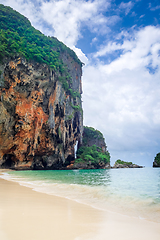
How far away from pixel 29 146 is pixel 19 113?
6588mm

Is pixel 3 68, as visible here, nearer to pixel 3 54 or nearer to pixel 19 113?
pixel 3 54

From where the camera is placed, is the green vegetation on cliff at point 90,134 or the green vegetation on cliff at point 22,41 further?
the green vegetation on cliff at point 90,134

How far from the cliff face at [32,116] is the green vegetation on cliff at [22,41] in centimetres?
143

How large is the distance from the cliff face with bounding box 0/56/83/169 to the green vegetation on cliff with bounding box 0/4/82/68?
1435mm

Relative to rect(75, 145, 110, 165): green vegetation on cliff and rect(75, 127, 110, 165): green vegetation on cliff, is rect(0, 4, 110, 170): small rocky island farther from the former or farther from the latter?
rect(75, 127, 110, 165): green vegetation on cliff

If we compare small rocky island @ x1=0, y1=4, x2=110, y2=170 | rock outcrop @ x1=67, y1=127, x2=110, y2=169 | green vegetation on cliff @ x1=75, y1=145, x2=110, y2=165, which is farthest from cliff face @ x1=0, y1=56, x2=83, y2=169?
green vegetation on cliff @ x1=75, y1=145, x2=110, y2=165

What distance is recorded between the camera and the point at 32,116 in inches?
1126

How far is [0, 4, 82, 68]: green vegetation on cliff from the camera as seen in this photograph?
26312 millimetres

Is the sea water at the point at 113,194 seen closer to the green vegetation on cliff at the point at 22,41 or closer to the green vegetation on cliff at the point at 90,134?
the green vegetation on cliff at the point at 22,41

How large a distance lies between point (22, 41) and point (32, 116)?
1474cm

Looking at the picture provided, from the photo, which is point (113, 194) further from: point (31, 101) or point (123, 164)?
point (123, 164)

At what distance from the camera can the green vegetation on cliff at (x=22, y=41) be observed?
26312 mm

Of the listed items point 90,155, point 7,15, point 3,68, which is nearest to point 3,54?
point 3,68

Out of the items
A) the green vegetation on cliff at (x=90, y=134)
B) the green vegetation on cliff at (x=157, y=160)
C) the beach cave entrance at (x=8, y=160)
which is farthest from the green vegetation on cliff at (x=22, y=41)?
the green vegetation on cliff at (x=157, y=160)
